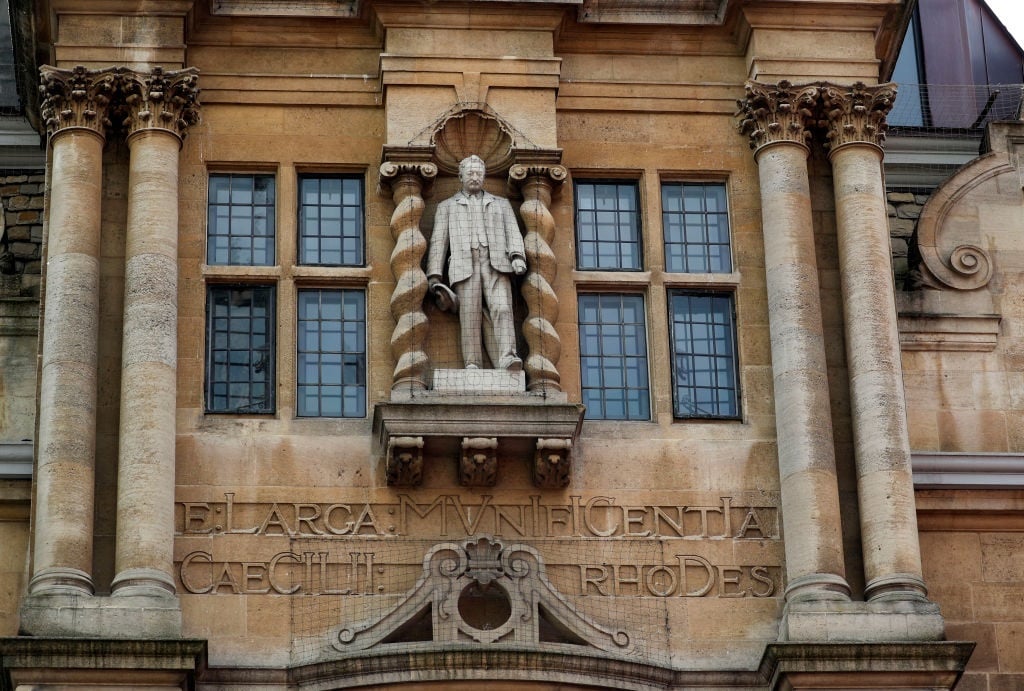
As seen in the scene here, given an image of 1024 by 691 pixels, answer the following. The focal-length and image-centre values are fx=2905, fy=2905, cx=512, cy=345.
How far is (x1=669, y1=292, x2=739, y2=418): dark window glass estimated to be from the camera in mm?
26047

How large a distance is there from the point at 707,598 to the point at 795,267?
10.4ft

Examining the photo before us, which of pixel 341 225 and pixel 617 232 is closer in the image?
pixel 341 225

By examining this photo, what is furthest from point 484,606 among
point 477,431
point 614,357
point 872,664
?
point 872,664

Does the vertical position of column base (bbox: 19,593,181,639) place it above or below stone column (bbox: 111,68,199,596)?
below

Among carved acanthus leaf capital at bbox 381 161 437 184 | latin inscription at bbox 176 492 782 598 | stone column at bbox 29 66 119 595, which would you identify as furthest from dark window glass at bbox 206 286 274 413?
carved acanthus leaf capital at bbox 381 161 437 184

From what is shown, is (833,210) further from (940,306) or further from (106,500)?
(106,500)

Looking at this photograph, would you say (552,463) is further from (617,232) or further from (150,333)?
(150,333)

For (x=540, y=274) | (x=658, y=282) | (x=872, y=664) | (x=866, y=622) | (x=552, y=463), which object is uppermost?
(x=658, y=282)

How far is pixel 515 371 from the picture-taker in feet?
83.7

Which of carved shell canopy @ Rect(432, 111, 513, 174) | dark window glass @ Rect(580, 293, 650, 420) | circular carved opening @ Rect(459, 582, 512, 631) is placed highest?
carved shell canopy @ Rect(432, 111, 513, 174)

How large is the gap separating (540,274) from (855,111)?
3.38 metres

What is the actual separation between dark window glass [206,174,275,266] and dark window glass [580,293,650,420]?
2968 mm

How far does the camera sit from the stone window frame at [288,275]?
25.7 m

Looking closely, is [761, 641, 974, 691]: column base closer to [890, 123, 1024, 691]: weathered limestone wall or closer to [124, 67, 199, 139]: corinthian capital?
[890, 123, 1024, 691]: weathered limestone wall
